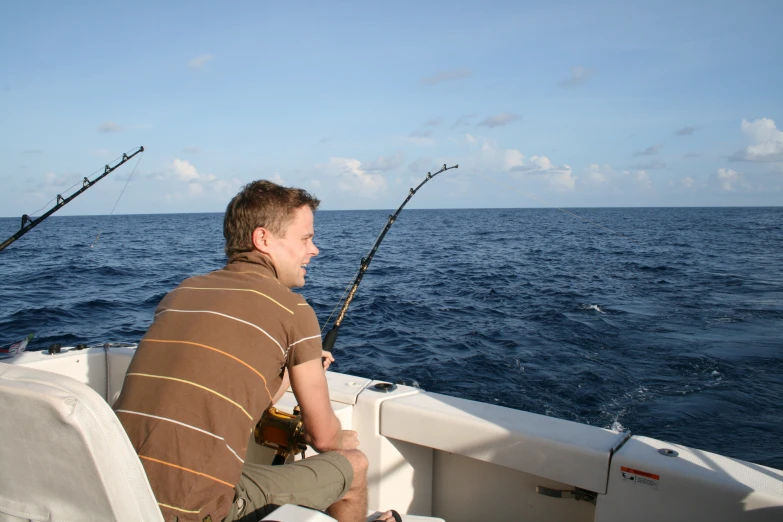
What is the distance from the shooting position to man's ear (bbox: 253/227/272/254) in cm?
173

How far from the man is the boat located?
15 centimetres

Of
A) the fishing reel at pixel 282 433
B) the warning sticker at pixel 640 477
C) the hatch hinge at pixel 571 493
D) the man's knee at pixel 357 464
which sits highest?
the fishing reel at pixel 282 433

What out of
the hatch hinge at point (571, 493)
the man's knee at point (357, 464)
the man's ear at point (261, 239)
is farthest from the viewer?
the hatch hinge at point (571, 493)

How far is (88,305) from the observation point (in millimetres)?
11922

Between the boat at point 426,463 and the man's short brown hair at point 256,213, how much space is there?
1.95 feet

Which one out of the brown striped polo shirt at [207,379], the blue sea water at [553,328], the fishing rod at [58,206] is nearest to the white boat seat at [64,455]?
the brown striped polo shirt at [207,379]

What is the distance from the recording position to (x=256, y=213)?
1.74m

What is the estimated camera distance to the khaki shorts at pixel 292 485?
1616mm

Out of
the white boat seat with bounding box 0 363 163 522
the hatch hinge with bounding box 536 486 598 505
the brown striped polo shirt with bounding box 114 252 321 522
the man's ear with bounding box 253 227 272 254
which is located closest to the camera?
the white boat seat with bounding box 0 363 163 522

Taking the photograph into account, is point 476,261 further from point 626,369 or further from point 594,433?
point 594,433

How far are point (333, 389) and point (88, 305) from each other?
10931 mm

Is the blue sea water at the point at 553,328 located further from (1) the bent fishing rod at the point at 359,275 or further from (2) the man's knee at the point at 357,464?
(2) the man's knee at the point at 357,464

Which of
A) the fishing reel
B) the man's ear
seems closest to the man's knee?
the fishing reel

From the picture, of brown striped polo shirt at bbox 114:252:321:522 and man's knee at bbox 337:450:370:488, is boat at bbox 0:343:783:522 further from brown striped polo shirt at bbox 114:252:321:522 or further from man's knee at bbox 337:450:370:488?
man's knee at bbox 337:450:370:488
